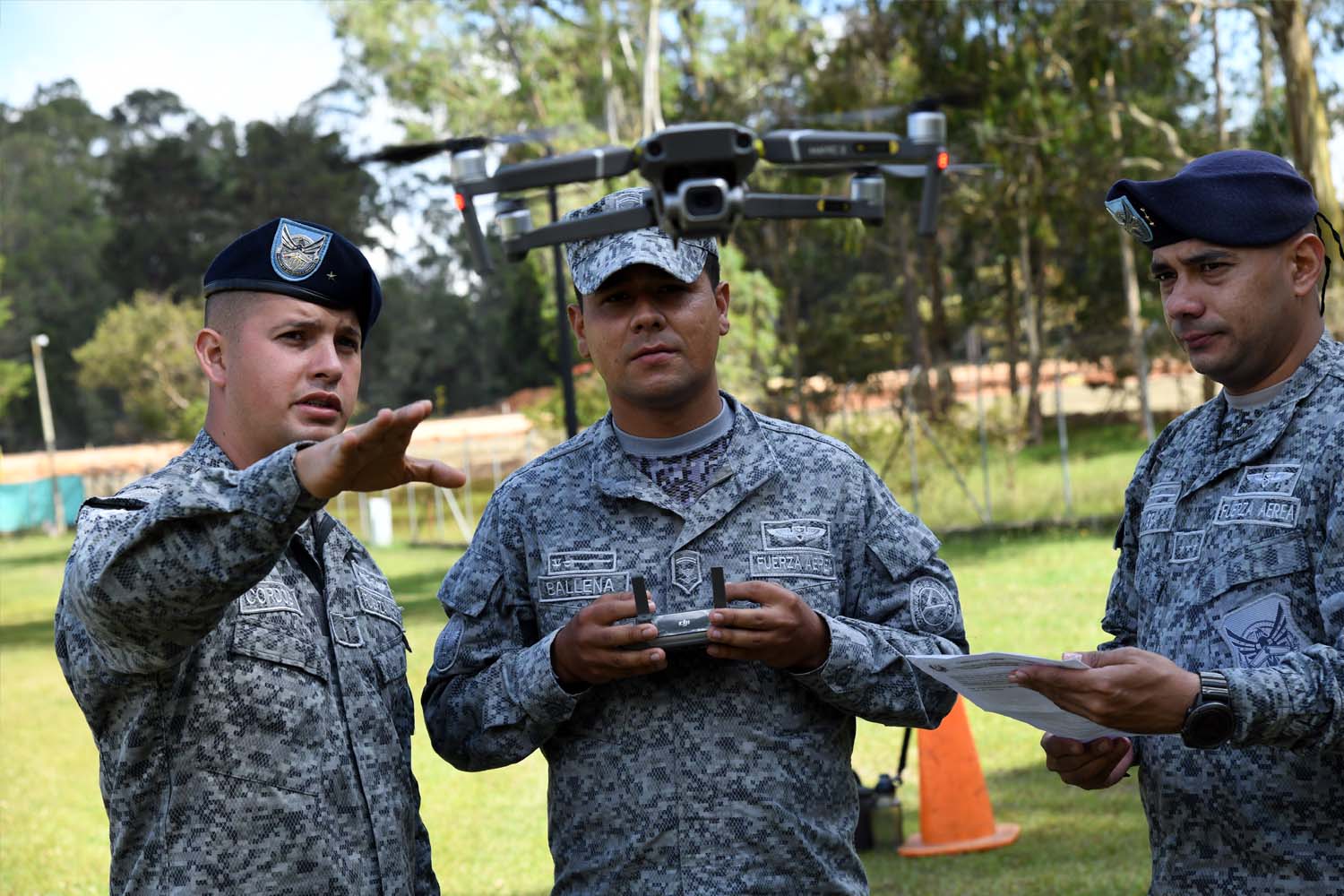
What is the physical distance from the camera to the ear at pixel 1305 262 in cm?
302

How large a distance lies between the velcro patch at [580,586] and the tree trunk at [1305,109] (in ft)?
45.5

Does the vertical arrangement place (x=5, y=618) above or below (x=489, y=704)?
below

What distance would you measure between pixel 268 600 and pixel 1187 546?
1.92 m

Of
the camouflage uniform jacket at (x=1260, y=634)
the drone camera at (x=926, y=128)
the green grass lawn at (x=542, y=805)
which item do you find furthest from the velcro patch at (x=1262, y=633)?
the green grass lawn at (x=542, y=805)

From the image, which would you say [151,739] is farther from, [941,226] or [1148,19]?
[941,226]

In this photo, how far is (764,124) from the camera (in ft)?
108

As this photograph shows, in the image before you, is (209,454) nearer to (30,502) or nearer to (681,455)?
(681,455)

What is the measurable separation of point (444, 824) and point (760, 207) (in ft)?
23.5

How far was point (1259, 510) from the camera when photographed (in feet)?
9.58

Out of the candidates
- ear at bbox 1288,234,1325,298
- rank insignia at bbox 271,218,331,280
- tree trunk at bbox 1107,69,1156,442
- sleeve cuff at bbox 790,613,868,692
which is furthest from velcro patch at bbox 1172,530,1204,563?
tree trunk at bbox 1107,69,1156,442

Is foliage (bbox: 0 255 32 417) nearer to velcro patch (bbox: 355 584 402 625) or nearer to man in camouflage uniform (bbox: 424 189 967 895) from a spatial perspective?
velcro patch (bbox: 355 584 402 625)

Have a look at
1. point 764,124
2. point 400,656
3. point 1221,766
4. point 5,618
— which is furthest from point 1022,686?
point 764,124

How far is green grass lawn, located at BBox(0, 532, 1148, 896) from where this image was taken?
276 inches

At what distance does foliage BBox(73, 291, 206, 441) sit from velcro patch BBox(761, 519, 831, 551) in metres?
50.4
